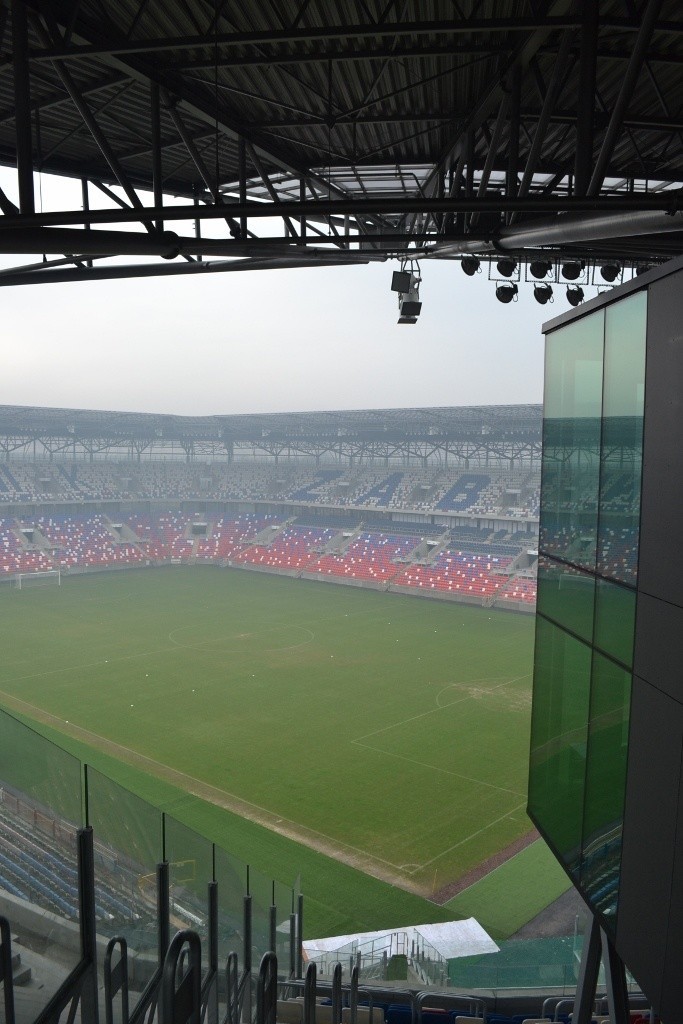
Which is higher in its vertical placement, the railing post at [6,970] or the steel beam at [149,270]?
the steel beam at [149,270]

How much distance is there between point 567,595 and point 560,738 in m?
1.29

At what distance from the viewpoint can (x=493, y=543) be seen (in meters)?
59.0

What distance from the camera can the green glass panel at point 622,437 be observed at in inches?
235

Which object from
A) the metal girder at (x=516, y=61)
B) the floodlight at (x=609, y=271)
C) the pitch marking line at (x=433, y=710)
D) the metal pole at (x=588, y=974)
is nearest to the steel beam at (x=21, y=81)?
the metal girder at (x=516, y=61)

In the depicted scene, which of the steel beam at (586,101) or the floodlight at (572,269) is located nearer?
the steel beam at (586,101)

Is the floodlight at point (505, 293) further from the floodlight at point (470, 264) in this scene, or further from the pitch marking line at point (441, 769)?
the pitch marking line at point (441, 769)

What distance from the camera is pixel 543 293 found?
1745cm

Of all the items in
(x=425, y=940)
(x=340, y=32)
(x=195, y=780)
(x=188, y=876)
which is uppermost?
(x=340, y=32)

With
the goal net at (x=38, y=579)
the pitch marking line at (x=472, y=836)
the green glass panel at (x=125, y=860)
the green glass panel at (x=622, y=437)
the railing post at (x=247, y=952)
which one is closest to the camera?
the green glass panel at (x=125, y=860)

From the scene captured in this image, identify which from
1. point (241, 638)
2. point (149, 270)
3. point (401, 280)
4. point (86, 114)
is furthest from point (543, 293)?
point (241, 638)

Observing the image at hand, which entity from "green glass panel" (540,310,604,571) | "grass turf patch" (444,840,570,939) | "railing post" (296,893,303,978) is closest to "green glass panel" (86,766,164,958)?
"green glass panel" (540,310,604,571)

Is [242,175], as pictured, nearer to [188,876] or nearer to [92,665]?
[188,876]

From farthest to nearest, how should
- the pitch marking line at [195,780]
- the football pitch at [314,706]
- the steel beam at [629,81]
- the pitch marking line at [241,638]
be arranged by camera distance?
the pitch marking line at [241,638]
the football pitch at [314,706]
the pitch marking line at [195,780]
the steel beam at [629,81]

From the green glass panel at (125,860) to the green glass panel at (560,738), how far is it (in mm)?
3450
